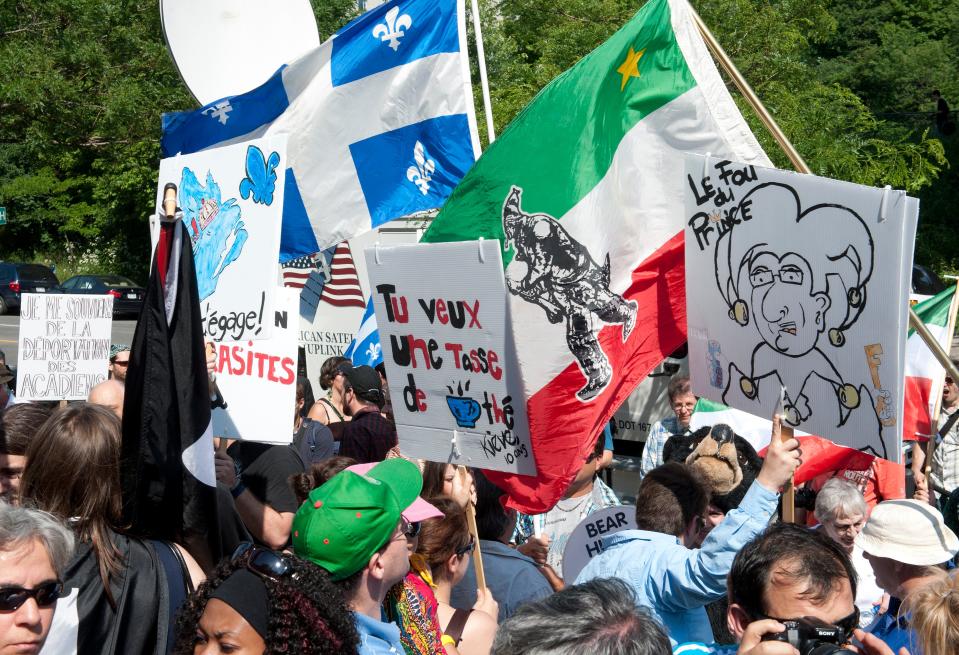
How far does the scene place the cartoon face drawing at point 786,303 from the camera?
12.3ft

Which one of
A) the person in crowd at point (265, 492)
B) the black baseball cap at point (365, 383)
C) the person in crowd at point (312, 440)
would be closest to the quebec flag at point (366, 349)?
the black baseball cap at point (365, 383)

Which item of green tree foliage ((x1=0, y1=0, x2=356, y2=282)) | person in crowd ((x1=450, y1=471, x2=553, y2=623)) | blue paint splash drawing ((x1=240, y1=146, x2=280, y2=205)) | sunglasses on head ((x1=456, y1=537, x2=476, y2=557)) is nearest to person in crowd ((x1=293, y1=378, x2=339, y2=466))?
blue paint splash drawing ((x1=240, y1=146, x2=280, y2=205))

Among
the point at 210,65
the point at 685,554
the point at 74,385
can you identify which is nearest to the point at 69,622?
the point at 685,554

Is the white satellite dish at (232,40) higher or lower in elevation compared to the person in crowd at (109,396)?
higher

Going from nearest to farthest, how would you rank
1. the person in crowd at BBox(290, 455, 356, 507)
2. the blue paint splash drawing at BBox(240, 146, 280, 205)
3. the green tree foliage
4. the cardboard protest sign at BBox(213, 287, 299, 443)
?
the person in crowd at BBox(290, 455, 356, 507) < the blue paint splash drawing at BBox(240, 146, 280, 205) < the cardboard protest sign at BBox(213, 287, 299, 443) < the green tree foliage

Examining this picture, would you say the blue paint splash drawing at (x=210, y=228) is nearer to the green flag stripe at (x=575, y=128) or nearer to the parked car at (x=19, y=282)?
the green flag stripe at (x=575, y=128)

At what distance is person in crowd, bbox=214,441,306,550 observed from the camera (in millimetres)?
4355

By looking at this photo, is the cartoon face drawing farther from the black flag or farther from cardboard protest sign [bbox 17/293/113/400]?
cardboard protest sign [bbox 17/293/113/400]

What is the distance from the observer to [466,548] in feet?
13.0

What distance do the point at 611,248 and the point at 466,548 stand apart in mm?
1409

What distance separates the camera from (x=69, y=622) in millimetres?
2814

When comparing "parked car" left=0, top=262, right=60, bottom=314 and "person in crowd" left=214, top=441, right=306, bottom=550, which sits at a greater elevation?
"person in crowd" left=214, top=441, right=306, bottom=550

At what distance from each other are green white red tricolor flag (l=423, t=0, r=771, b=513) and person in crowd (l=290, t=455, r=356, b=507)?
2.00ft

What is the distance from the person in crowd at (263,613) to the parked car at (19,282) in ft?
98.6
